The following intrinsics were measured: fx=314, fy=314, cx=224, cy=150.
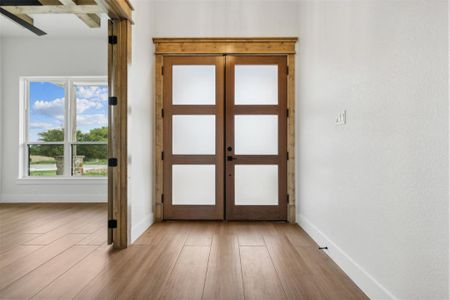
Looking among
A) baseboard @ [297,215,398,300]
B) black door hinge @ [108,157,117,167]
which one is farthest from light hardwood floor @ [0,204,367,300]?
black door hinge @ [108,157,117,167]

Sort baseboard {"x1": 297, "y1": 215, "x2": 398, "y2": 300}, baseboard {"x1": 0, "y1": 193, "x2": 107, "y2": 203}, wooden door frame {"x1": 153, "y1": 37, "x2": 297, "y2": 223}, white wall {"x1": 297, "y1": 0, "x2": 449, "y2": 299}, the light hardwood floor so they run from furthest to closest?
1. baseboard {"x1": 0, "y1": 193, "x2": 107, "y2": 203}
2. wooden door frame {"x1": 153, "y1": 37, "x2": 297, "y2": 223}
3. the light hardwood floor
4. baseboard {"x1": 297, "y1": 215, "x2": 398, "y2": 300}
5. white wall {"x1": 297, "y1": 0, "x2": 449, "y2": 299}

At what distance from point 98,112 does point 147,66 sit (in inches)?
99.4

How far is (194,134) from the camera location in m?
4.58

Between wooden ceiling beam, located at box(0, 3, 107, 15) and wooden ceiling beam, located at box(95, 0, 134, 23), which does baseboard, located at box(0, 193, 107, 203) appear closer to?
wooden ceiling beam, located at box(0, 3, 107, 15)

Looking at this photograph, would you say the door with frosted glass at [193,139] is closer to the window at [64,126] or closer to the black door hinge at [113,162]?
the black door hinge at [113,162]

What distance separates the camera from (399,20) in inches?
71.2

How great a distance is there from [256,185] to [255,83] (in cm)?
148

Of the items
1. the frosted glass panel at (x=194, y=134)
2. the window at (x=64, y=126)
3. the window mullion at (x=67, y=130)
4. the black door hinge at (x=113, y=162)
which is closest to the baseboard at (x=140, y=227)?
the black door hinge at (x=113, y=162)

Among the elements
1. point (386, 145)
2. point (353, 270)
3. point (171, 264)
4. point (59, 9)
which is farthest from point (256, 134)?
point (59, 9)

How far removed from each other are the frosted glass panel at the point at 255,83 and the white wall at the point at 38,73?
2.91 meters

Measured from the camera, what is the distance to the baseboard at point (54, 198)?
5953 millimetres

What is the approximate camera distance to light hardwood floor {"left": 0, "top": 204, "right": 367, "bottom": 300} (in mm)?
2221

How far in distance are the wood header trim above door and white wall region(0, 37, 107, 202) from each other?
82.3 inches

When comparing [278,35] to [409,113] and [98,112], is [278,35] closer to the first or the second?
[409,113]
